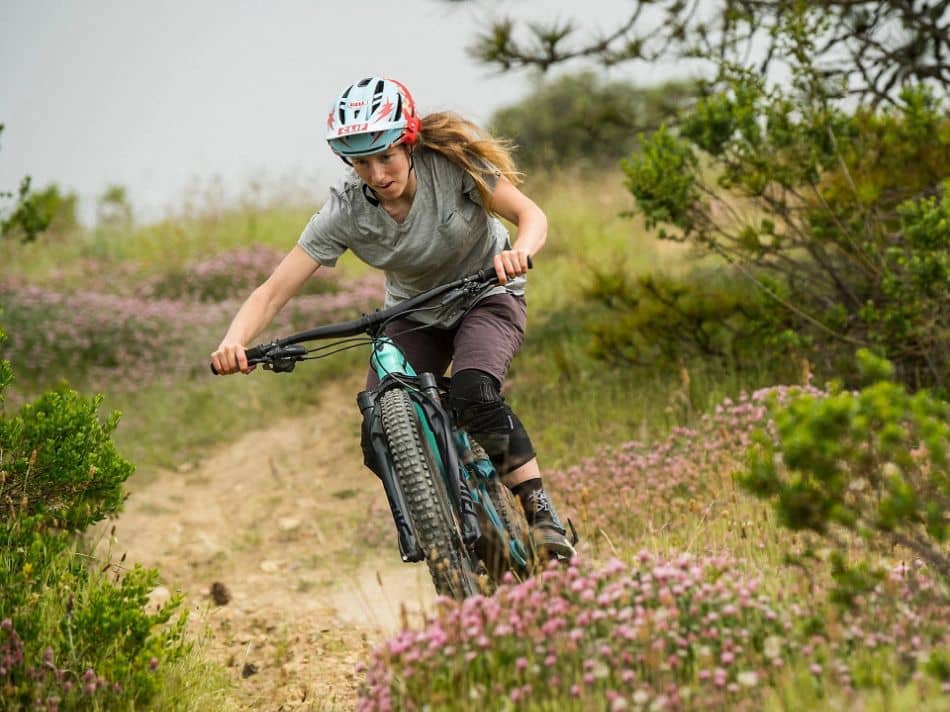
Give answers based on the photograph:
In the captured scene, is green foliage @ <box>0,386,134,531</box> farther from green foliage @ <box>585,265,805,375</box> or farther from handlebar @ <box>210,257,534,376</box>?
green foliage @ <box>585,265,805,375</box>

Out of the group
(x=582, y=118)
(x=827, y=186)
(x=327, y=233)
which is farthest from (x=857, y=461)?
(x=582, y=118)

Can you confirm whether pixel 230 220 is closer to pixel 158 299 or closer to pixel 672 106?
pixel 158 299

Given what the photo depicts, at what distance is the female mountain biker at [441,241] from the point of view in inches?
171

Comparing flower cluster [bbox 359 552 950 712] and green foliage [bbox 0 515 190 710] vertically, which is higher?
green foliage [bbox 0 515 190 710]

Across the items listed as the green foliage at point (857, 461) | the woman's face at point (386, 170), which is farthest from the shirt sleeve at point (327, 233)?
the green foliage at point (857, 461)

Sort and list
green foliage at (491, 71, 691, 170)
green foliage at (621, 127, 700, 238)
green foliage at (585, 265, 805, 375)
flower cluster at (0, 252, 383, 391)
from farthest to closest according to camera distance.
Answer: flower cluster at (0, 252, 383, 391) < green foliage at (491, 71, 691, 170) < green foliage at (585, 265, 805, 375) < green foliage at (621, 127, 700, 238)

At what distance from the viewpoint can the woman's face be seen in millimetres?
4277

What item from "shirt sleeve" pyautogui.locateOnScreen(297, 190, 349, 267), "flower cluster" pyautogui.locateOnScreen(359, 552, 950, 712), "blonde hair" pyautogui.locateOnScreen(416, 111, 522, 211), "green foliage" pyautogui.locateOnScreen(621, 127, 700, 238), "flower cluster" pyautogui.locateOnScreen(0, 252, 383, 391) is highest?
"flower cluster" pyautogui.locateOnScreen(0, 252, 383, 391)

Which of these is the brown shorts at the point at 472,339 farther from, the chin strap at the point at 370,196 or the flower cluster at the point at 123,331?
the flower cluster at the point at 123,331

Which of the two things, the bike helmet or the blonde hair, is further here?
the blonde hair

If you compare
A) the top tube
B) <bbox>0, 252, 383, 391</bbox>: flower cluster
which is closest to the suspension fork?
the top tube

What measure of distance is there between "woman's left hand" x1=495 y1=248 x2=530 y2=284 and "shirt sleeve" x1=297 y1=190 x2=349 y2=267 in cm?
88

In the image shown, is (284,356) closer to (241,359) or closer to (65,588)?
(241,359)

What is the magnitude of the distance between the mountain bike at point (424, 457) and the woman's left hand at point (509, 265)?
0.42ft
